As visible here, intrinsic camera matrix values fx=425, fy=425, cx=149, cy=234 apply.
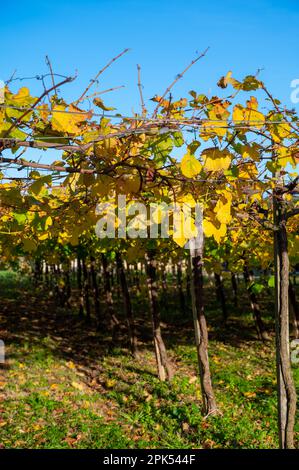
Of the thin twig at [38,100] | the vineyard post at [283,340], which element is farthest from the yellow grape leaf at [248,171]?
the thin twig at [38,100]

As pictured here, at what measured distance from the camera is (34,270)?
28.0 m

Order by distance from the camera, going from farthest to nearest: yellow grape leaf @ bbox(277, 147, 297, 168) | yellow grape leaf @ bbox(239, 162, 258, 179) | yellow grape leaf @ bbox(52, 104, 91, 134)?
yellow grape leaf @ bbox(239, 162, 258, 179) → yellow grape leaf @ bbox(277, 147, 297, 168) → yellow grape leaf @ bbox(52, 104, 91, 134)

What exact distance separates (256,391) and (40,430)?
4466 mm

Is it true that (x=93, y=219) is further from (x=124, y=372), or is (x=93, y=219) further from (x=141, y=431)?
(x=124, y=372)

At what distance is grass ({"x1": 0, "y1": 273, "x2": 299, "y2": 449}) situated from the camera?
670cm

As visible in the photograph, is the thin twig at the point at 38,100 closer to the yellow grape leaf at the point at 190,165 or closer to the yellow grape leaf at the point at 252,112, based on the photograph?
the yellow grape leaf at the point at 190,165

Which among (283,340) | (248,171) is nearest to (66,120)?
(248,171)

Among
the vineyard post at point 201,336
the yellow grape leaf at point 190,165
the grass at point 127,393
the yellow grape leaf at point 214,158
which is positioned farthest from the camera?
the vineyard post at point 201,336

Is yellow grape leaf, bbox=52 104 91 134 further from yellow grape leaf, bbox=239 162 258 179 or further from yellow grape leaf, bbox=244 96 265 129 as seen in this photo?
yellow grape leaf, bbox=239 162 258 179

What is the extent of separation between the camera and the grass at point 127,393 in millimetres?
6703

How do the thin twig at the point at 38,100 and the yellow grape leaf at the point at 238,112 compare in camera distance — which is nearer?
the thin twig at the point at 38,100

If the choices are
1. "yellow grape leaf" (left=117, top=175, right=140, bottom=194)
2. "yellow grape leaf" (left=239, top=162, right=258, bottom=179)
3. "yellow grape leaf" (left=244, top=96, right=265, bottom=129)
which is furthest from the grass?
"yellow grape leaf" (left=244, top=96, right=265, bottom=129)

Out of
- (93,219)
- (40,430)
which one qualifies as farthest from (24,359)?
(93,219)
